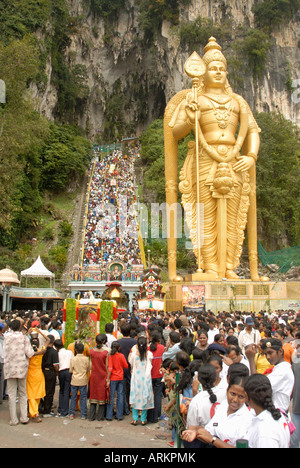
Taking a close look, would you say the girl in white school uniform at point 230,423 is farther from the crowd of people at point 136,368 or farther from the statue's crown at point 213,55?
the statue's crown at point 213,55

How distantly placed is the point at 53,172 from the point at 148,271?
695 inches

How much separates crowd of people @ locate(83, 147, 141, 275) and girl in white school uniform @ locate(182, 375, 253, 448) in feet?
61.4

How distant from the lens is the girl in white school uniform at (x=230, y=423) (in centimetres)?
238

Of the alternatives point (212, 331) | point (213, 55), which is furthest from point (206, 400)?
point (213, 55)

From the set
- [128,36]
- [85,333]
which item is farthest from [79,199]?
[85,333]

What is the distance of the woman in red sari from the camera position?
5.31 metres

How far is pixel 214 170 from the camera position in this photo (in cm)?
1541

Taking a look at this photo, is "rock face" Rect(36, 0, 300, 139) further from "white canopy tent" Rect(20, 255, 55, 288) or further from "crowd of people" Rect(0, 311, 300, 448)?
"crowd of people" Rect(0, 311, 300, 448)

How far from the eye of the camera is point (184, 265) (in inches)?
995

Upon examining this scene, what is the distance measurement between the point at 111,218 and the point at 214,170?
1388 cm

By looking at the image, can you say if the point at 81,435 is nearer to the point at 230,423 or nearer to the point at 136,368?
the point at 136,368

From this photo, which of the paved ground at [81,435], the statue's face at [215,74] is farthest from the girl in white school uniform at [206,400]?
the statue's face at [215,74]
